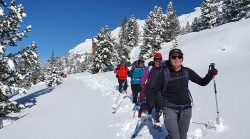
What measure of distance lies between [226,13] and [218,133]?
4340 cm

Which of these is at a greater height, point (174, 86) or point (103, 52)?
point (103, 52)

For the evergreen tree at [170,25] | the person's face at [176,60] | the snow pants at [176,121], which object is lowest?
the snow pants at [176,121]

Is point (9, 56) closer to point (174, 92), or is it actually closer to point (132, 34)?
point (174, 92)

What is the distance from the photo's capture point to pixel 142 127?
10023 mm

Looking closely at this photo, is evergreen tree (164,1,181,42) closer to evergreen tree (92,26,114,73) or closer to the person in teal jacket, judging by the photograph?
evergreen tree (92,26,114,73)

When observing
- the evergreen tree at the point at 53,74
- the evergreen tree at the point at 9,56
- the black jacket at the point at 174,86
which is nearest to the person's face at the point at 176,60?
the black jacket at the point at 174,86

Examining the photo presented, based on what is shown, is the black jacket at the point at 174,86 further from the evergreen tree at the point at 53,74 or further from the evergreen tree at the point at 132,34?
the evergreen tree at the point at 132,34

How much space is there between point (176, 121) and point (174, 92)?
58cm

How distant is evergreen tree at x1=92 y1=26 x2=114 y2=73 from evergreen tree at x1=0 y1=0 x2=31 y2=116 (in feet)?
123

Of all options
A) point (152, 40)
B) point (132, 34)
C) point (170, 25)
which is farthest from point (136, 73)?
point (132, 34)

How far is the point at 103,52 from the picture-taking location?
192 ft

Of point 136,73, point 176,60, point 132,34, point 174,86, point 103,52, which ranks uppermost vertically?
point 132,34

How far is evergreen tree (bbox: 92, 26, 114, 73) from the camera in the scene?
58.9 m

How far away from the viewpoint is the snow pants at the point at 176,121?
229 inches
